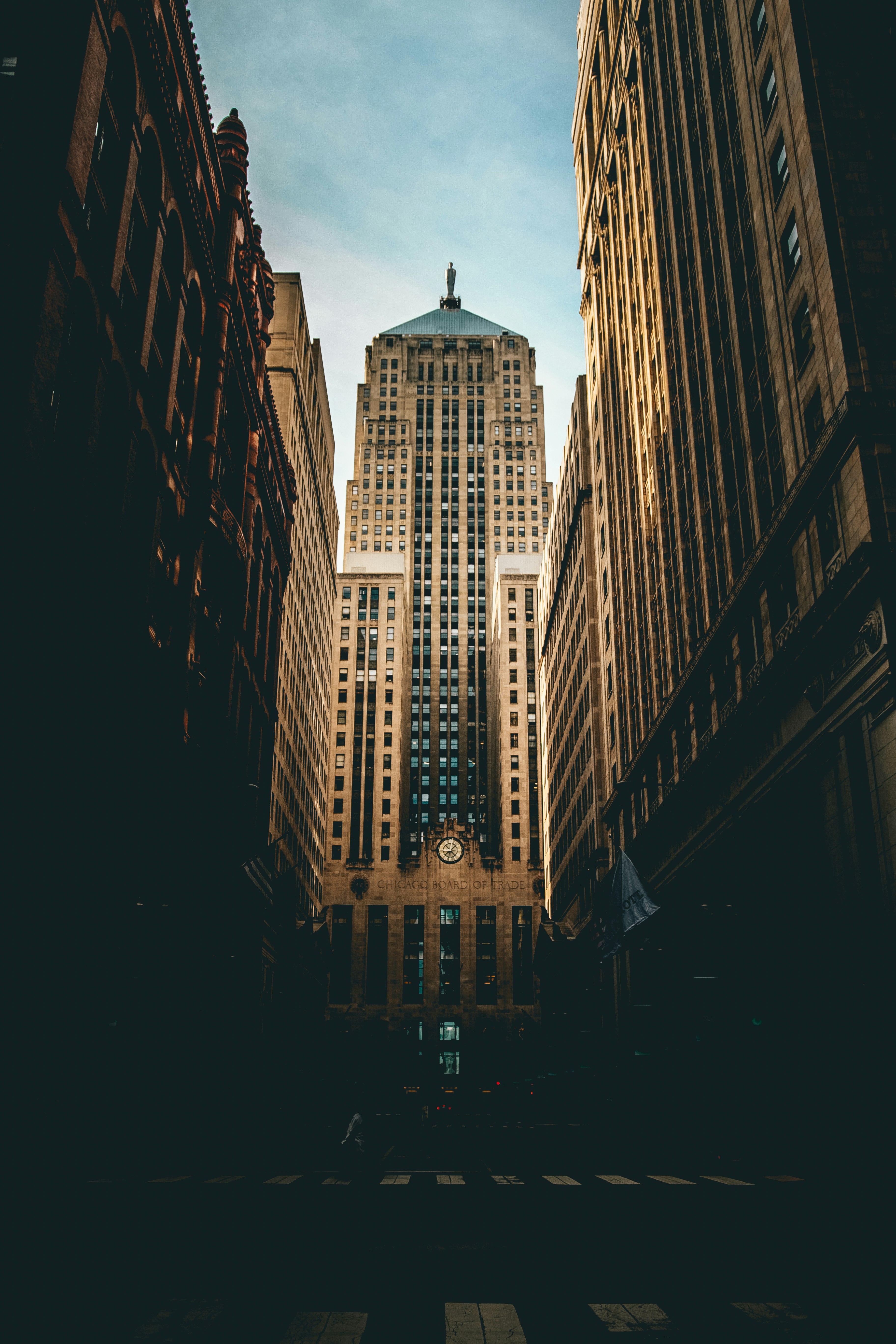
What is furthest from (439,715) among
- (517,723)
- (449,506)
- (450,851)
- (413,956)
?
(413,956)

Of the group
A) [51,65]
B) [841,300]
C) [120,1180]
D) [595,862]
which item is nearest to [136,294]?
[51,65]

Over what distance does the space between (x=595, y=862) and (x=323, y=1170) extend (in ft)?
169

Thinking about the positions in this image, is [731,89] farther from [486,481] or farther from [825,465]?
[486,481]

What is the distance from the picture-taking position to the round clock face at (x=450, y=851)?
5094 inches

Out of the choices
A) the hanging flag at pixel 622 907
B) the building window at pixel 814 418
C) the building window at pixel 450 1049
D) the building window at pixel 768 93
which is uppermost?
the building window at pixel 768 93

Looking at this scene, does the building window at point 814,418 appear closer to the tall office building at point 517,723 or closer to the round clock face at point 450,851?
the tall office building at point 517,723

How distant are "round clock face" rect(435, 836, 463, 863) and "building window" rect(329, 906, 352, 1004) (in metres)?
14.2

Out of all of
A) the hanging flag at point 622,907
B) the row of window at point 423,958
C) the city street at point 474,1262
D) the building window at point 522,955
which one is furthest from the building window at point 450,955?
the city street at point 474,1262

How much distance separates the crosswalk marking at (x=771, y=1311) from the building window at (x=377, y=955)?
11948 centimetres

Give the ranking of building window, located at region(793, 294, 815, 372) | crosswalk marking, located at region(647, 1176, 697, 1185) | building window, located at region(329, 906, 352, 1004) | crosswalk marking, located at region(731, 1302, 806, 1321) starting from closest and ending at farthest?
crosswalk marking, located at region(731, 1302, 806, 1321), crosswalk marking, located at region(647, 1176, 697, 1185), building window, located at region(793, 294, 815, 372), building window, located at region(329, 906, 352, 1004)

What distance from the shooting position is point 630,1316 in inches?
340

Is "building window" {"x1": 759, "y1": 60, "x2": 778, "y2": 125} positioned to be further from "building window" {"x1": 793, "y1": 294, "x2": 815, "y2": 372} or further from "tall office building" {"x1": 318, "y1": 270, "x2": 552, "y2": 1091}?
"tall office building" {"x1": 318, "y1": 270, "x2": 552, "y2": 1091}

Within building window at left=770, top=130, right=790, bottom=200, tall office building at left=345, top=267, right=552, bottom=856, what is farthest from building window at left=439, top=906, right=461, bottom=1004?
building window at left=770, top=130, right=790, bottom=200

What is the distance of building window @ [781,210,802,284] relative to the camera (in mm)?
32188
